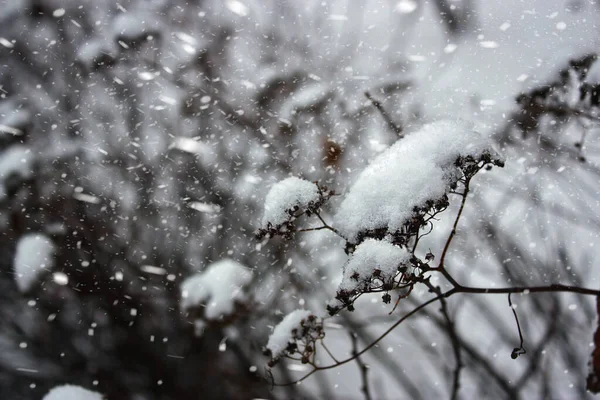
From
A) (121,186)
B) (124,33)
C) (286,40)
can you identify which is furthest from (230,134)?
(124,33)

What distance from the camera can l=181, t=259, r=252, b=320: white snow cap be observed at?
177 inches

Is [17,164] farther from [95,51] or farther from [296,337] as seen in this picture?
[296,337]

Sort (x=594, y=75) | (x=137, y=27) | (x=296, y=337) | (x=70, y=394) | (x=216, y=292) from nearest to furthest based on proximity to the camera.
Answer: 1. (x=296, y=337)
2. (x=594, y=75)
3. (x=216, y=292)
4. (x=70, y=394)
5. (x=137, y=27)

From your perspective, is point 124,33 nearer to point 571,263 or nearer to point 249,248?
point 249,248

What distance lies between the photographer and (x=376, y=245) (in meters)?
1.28

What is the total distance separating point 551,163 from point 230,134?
370 cm

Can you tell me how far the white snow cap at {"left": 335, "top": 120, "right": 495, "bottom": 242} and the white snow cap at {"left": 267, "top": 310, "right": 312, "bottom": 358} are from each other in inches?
22.0

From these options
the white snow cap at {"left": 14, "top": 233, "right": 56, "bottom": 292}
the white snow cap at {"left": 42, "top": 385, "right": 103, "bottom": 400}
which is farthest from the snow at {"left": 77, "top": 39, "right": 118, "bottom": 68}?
the white snow cap at {"left": 42, "top": 385, "right": 103, "bottom": 400}

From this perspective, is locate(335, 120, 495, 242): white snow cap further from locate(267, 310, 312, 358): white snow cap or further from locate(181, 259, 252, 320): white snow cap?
locate(181, 259, 252, 320): white snow cap

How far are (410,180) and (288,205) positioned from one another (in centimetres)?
50

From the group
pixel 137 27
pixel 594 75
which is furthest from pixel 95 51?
pixel 594 75

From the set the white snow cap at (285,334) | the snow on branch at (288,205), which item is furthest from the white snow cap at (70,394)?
the snow on branch at (288,205)

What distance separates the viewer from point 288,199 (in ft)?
4.80

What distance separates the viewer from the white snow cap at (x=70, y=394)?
469 cm
